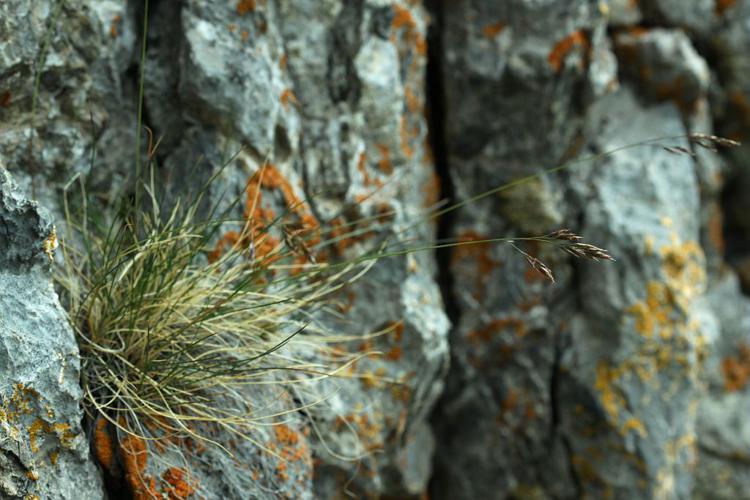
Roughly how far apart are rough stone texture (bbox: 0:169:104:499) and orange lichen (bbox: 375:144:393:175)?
142cm

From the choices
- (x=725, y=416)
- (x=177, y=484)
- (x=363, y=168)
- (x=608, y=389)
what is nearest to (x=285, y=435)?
(x=177, y=484)

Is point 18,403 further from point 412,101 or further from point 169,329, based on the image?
point 412,101

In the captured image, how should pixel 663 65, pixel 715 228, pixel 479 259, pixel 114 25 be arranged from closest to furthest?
pixel 114 25, pixel 479 259, pixel 663 65, pixel 715 228

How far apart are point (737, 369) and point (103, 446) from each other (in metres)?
3.54

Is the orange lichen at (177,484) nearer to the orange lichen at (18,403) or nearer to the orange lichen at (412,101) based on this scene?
the orange lichen at (18,403)

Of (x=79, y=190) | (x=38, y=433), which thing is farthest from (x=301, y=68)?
(x=38, y=433)

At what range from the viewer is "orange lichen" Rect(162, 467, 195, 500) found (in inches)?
76.4

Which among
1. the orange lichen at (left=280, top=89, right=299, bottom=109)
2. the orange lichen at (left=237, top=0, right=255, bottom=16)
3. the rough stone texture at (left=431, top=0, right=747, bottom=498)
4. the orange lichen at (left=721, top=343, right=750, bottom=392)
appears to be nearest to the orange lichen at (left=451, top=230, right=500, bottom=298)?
the rough stone texture at (left=431, top=0, right=747, bottom=498)

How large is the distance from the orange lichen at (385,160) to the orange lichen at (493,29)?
74 centimetres

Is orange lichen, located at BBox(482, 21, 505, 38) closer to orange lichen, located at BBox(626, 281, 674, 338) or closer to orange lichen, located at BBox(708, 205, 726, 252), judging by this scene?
orange lichen, located at BBox(626, 281, 674, 338)

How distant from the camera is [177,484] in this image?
1953mm

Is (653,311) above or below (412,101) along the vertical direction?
below

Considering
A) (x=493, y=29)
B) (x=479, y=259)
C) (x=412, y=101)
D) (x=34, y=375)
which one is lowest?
(x=479, y=259)

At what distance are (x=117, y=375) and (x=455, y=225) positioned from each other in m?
1.86
